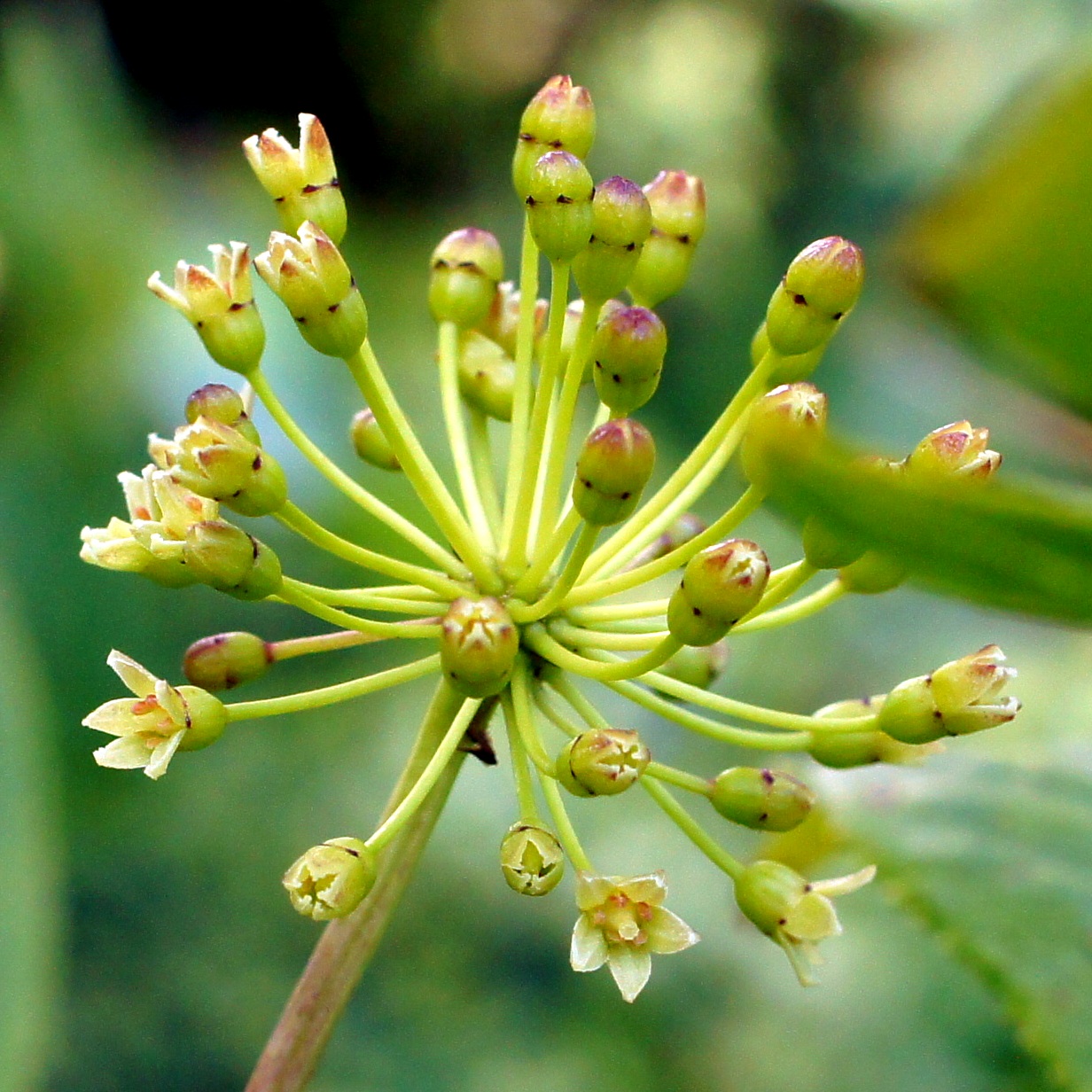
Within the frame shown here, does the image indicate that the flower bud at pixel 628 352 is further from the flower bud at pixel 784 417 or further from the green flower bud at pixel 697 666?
the green flower bud at pixel 697 666

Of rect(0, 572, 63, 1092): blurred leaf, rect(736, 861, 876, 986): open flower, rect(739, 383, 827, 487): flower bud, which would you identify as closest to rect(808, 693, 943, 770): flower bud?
rect(736, 861, 876, 986): open flower

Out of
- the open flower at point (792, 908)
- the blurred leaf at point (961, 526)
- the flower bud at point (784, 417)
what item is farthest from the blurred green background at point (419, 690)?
the blurred leaf at point (961, 526)

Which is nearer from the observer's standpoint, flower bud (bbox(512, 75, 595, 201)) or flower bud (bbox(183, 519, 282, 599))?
flower bud (bbox(183, 519, 282, 599))

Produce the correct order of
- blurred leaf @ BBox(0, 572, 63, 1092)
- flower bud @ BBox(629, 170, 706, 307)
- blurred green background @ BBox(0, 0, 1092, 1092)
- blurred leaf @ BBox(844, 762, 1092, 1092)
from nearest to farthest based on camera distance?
1. flower bud @ BBox(629, 170, 706, 307)
2. blurred leaf @ BBox(844, 762, 1092, 1092)
3. blurred leaf @ BBox(0, 572, 63, 1092)
4. blurred green background @ BBox(0, 0, 1092, 1092)

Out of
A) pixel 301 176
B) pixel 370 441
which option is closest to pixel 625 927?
pixel 370 441

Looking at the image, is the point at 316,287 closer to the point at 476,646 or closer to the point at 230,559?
the point at 230,559

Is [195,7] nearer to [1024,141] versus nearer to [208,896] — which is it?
[208,896]

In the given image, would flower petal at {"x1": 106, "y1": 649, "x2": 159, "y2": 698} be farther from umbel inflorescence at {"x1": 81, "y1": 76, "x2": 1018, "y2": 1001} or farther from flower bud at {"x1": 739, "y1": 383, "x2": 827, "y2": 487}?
flower bud at {"x1": 739, "y1": 383, "x2": 827, "y2": 487}

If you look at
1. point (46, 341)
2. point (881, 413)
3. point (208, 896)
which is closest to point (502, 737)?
Result: point (208, 896)
